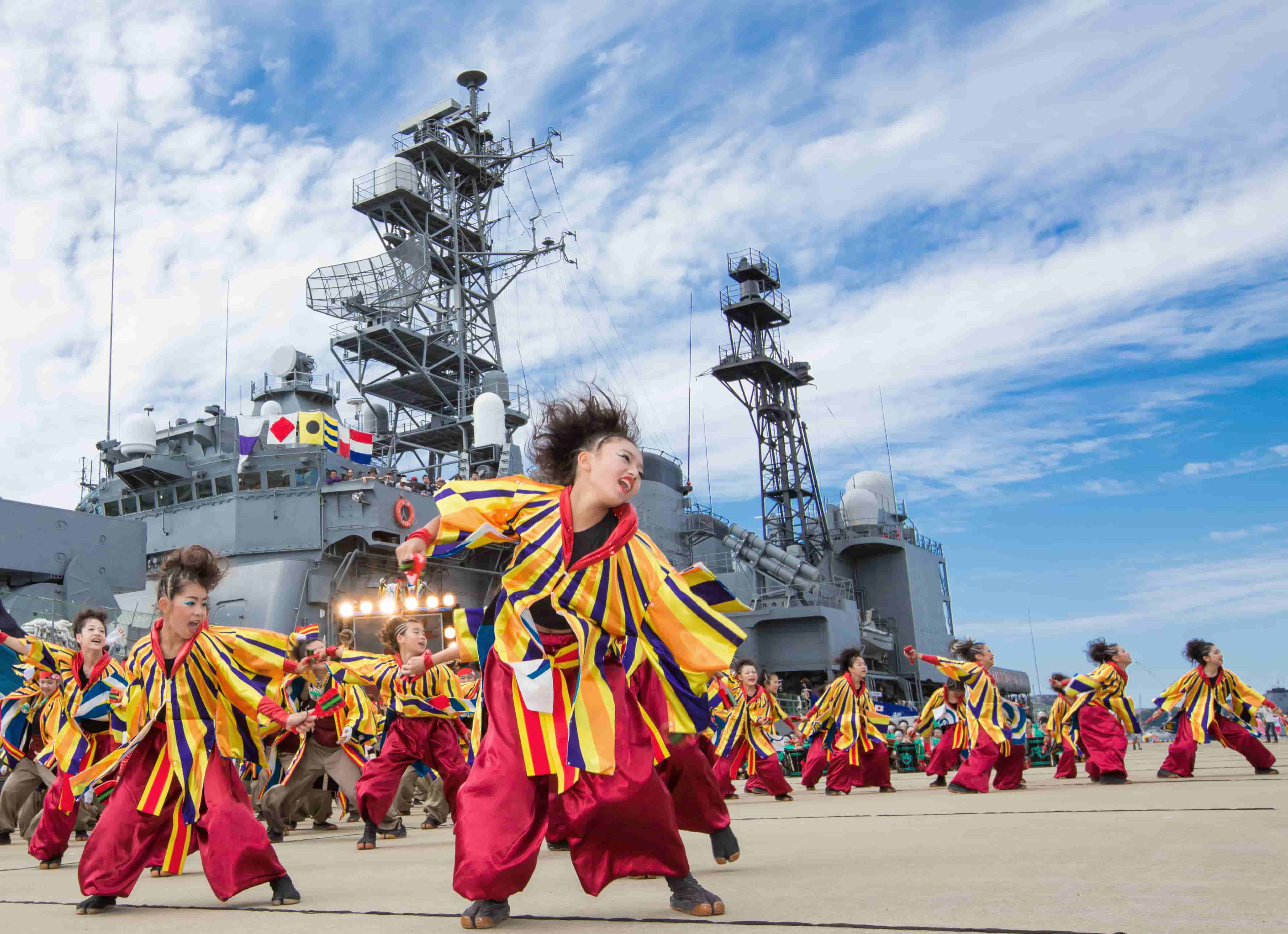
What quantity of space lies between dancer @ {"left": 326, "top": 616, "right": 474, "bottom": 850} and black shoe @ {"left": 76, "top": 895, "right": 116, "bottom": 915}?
332 cm

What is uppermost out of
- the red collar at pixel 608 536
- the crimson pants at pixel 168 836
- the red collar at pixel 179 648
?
the red collar at pixel 608 536

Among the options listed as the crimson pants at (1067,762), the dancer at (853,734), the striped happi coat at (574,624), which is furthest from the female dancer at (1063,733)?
the striped happi coat at (574,624)

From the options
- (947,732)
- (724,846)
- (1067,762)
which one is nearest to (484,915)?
(724,846)

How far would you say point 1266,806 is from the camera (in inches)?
244

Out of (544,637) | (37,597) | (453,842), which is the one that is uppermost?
(37,597)

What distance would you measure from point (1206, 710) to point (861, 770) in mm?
3812

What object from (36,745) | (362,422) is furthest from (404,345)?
(36,745)

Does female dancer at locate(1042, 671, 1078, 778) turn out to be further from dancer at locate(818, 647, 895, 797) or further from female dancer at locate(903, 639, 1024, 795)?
dancer at locate(818, 647, 895, 797)

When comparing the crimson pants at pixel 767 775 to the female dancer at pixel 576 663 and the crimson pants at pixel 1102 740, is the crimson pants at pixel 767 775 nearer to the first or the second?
the crimson pants at pixel 1102 740

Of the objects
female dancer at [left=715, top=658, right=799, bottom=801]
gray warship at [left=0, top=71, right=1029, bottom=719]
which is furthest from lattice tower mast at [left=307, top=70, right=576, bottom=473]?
female dancer at [left=715, top=658, right=799, bottom=801]

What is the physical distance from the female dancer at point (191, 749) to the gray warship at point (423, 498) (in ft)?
52.3

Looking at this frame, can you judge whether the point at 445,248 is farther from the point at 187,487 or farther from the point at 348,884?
the point at 348,884

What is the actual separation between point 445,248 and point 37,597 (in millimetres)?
24093

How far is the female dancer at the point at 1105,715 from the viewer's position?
10.6 meters
